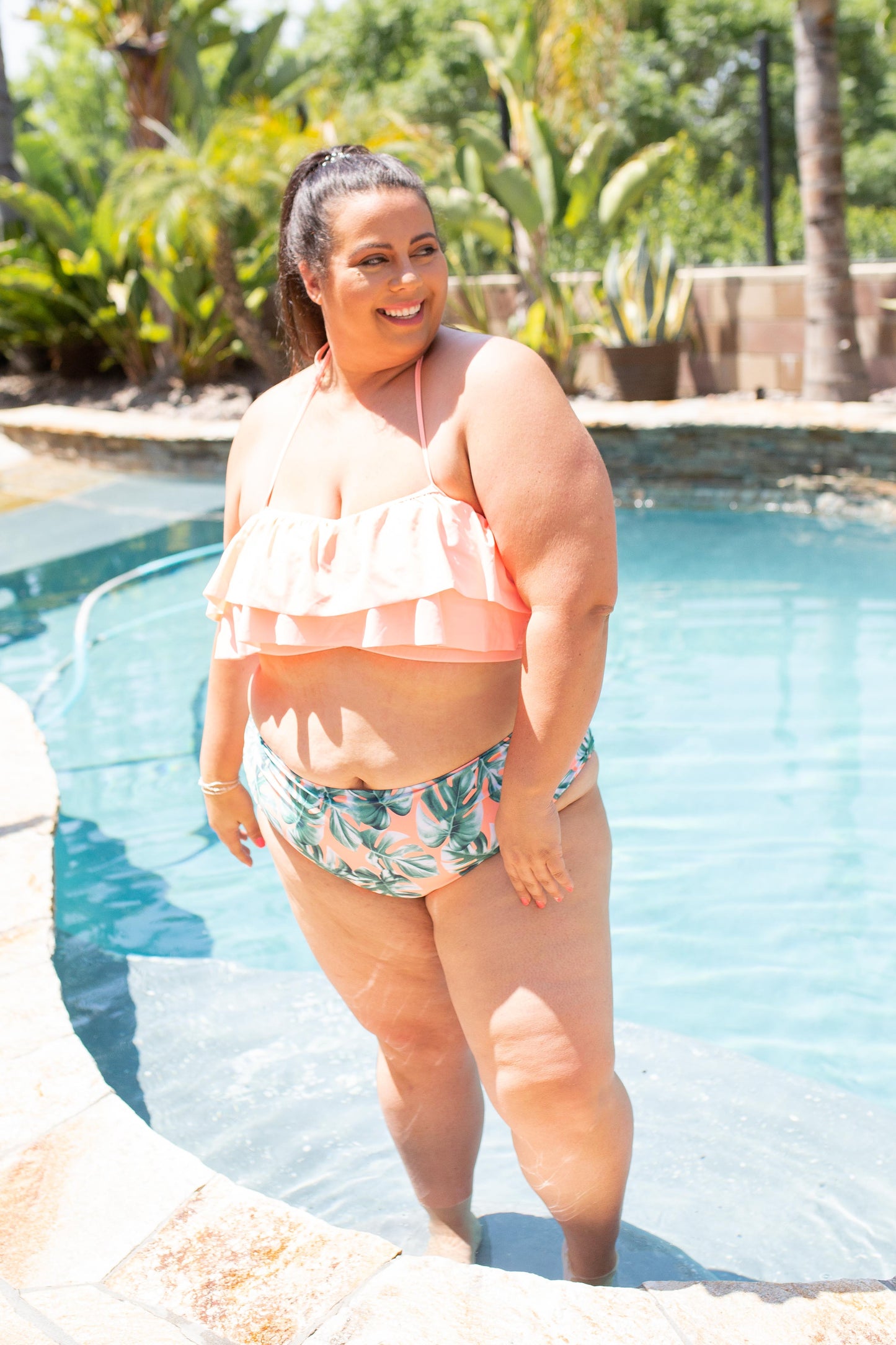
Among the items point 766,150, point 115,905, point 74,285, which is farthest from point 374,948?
point 74,285

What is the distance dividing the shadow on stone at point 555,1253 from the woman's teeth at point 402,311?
5.89 ft

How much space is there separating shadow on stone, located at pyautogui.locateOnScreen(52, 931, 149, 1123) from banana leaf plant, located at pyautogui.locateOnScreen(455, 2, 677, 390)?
342 inches

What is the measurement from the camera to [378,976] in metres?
2.01

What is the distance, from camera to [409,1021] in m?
2.07

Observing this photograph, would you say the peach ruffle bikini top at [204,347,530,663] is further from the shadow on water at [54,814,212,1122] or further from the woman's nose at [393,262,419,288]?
the shadow on water at [54,814,212,1122]

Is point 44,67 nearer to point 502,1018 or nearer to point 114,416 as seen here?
point 114,416

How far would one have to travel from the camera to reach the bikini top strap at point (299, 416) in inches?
76.6

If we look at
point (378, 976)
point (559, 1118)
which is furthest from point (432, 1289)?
point (378, 976)

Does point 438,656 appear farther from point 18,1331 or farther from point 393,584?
point 18,1331

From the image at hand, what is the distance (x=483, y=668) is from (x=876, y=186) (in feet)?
83.9

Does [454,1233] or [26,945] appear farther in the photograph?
[26,945]

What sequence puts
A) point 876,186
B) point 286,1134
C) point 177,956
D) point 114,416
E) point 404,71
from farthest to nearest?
1. point 404,71
2. point 876,186
3. point 114,416
4. point 177,956
5. point 286,1134

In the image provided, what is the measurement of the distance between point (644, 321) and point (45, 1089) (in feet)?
33.6

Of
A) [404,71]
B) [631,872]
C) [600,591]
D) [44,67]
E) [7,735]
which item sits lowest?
[631,872]
